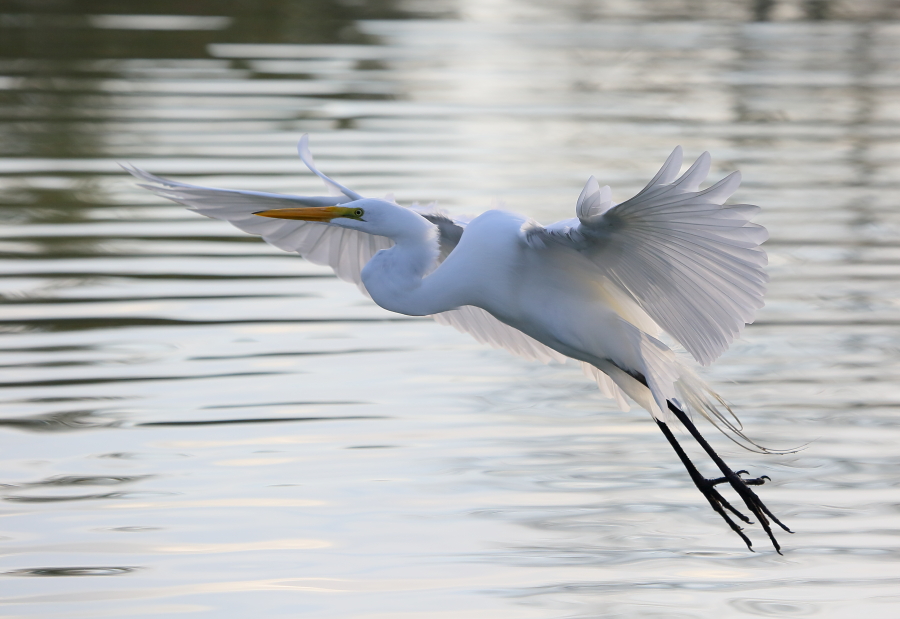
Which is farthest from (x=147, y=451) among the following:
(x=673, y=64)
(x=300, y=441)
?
(x=673, y=64)

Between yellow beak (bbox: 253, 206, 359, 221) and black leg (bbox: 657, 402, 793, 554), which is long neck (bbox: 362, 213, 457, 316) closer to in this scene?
yellow beak (bbox: 253, 206, 359, 221)

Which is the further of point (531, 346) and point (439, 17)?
point (439, 17)

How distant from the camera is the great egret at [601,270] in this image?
12.1ft

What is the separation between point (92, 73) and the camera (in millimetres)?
13961

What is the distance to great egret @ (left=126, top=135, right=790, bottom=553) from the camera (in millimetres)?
3699

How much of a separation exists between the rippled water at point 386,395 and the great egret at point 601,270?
18.7 inches

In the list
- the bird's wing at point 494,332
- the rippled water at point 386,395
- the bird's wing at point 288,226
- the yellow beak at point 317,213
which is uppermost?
the yellow beak at point 317,213

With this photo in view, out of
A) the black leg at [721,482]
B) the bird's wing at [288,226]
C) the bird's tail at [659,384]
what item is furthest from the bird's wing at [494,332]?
the black leg at [721,482]

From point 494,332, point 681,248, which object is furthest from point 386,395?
point 681,248

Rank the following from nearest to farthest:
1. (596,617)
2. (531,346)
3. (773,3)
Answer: (596,617) < (531,346) < (773,3)

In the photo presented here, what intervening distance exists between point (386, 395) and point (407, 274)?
5.79 feet

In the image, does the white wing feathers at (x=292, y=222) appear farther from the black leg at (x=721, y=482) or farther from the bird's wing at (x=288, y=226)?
the black leg at (x=721, y=482)

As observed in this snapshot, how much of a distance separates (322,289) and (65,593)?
11.6 ft

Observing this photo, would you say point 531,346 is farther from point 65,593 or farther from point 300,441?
point 65,593
